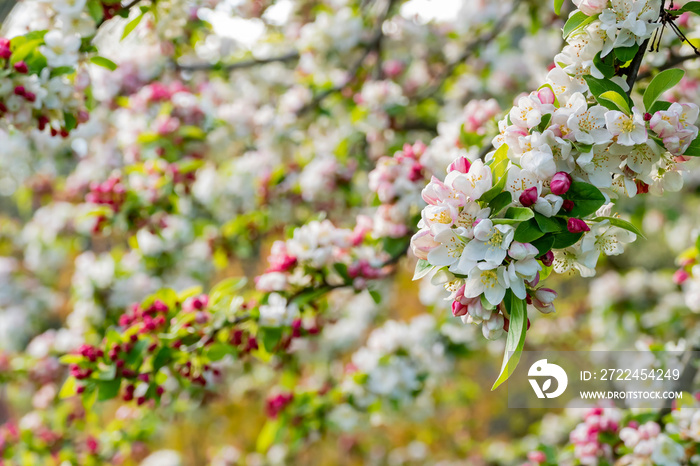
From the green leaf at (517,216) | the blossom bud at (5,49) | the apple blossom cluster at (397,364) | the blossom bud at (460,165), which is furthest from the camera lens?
the apple blossom cluster at (397,364)

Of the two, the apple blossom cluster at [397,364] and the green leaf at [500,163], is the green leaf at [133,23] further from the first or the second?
the apple blossom cluster at [397,364]

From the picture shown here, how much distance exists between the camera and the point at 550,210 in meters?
0.96

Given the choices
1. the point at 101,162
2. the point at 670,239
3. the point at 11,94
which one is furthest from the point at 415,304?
the point at 11,94

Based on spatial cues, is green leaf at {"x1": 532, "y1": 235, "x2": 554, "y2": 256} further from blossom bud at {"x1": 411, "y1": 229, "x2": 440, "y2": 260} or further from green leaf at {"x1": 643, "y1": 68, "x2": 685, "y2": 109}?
green leaf at {"x1": 643, "y1": 68, "x2": 685, "y2": 109}

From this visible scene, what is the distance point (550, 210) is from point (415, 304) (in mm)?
5762

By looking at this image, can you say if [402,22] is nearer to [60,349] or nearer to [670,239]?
[60,349]

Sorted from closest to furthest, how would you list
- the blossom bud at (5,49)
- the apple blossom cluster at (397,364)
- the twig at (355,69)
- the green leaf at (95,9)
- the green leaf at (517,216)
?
the green leaf at (517,216) → the blossom bud at (5,49) → the green leaf at (95,9) → the apple blossom cluster at (397,364) → the twig at (355,69)

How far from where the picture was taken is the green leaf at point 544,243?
0.98 meters

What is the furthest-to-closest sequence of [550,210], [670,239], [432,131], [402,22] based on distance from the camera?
[670,239] < [402,22] < [432,131] < [550,210]

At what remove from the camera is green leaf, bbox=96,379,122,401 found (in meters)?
1.59

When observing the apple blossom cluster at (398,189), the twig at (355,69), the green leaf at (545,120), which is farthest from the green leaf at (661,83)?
the twig at (355,69)

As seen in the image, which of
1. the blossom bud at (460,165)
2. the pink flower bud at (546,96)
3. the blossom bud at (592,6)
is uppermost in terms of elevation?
the blossom bud at (592,6)

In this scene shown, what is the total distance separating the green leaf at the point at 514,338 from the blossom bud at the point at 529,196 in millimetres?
170

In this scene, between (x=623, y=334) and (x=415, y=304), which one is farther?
(x=415, y=304)
